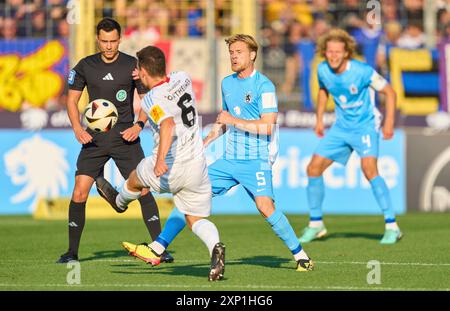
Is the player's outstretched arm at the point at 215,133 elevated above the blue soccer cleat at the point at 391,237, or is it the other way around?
the player's outstretched arm at the point at 215,133

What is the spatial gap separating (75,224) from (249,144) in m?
2.04

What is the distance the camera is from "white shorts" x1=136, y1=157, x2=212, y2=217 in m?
9.92

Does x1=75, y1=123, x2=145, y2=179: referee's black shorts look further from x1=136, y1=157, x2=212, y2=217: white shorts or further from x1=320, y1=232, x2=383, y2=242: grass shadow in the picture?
x1=320, y1=232, x2=383, y2=242: grass shadow

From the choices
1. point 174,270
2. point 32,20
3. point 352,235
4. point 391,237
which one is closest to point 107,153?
point 174,270

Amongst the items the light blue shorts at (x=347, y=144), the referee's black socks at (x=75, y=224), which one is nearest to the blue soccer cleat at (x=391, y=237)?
the light blue shorts at (x=347, y=144)

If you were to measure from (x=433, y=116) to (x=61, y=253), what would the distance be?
8.20 metres

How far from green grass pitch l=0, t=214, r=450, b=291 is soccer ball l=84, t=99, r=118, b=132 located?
4.45 ft

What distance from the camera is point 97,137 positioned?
11641 mm

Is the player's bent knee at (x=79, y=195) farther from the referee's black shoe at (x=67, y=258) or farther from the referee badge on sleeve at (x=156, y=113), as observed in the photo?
the referee badge on sleeve at (x=156, y=113)

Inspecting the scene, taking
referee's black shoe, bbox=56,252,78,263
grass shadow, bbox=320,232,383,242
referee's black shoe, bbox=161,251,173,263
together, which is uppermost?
referee's black shoe, bbox=56,252,78,263

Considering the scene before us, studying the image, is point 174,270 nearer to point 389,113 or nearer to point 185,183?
point 185,183

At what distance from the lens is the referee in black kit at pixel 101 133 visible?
37.9 ft

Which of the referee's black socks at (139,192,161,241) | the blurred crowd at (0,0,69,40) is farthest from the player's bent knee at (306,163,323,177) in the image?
the blurred crowd at (0,0,69,40)

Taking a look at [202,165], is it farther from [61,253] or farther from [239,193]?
[239,193]
